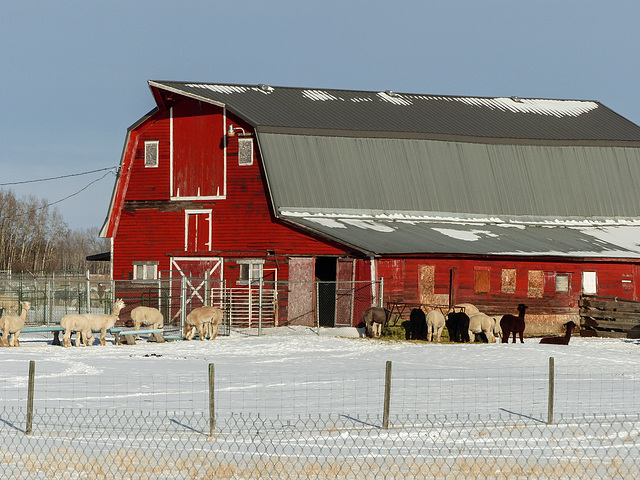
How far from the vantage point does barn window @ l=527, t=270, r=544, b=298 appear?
40.8 m

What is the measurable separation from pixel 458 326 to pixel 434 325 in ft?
3.00

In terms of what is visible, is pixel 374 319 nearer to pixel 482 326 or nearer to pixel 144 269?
pixel 482 326

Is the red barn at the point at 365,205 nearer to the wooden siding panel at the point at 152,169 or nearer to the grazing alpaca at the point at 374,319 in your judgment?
the wooden siding panel at the point at 152,169

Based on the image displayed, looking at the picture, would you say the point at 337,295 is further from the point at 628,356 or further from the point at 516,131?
the point at 516,131

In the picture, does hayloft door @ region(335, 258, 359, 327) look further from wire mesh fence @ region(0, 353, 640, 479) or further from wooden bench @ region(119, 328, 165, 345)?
wire mesh fence @ region(0, 353, 640, 479)

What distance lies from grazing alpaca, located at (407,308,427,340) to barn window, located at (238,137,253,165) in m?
10.8

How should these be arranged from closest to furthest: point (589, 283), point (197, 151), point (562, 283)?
point (562, 283), point (589, 283), point (197, 151)

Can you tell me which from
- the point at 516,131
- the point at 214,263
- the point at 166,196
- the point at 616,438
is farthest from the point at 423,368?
the point at 516,131

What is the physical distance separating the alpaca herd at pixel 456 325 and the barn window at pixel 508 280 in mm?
4115

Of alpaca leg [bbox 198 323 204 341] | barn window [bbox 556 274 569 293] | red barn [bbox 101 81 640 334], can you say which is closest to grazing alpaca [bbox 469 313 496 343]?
red barn [bbox 101 81 640 334]

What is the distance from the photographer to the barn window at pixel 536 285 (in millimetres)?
40750

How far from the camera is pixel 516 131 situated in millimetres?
50469

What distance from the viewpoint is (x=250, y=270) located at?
4141 centimetres

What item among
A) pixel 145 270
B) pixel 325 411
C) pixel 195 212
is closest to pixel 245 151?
pixel 195 212
